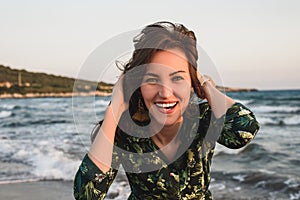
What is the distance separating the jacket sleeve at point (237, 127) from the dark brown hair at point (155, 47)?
0.67 ft

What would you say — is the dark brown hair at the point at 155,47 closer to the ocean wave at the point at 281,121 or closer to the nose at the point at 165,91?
the nose at the point at 165,91

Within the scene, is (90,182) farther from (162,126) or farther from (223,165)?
(223,165)

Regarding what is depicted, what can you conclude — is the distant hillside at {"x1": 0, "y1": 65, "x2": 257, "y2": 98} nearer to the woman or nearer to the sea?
the sea

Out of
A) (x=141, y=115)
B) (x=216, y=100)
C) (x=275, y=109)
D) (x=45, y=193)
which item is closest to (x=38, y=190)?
(x=45, y=193)

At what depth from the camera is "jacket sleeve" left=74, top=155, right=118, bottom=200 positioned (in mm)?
2215

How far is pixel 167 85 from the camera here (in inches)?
86.0

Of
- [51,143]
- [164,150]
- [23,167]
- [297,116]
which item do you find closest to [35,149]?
[51,143]

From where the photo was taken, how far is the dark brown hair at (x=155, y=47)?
2.27m

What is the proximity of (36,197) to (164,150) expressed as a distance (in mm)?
5181

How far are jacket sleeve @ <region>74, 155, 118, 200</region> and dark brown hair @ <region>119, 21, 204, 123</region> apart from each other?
13.9 inches

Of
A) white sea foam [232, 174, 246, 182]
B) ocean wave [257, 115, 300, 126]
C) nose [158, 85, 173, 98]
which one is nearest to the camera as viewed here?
nose [158, 85, 173, 98]

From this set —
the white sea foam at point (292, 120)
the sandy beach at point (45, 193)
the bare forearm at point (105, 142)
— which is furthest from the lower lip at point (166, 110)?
the white sea foam at point (292, 120)

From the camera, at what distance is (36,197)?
716 cm

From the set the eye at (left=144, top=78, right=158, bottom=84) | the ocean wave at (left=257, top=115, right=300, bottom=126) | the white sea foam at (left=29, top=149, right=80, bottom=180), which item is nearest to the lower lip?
the eye at (left=144, top=78, right=158, bottom=84)
